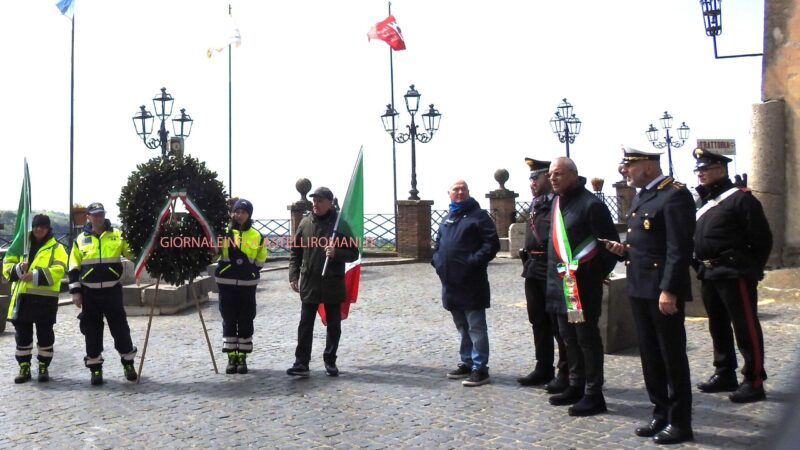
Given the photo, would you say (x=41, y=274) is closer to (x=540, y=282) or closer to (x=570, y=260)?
(x=540, y=282)

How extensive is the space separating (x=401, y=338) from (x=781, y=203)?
21.6ft

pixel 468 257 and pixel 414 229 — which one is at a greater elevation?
pixel 414 229

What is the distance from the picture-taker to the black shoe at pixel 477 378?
7.04 m

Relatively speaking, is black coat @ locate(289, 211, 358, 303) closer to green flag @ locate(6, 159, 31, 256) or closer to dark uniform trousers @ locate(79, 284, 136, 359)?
dark uniform trousers @ locate(79, 284, 136, 359)

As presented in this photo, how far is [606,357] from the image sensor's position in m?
8.09

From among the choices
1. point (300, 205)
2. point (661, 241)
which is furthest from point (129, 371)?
point (300, 205)

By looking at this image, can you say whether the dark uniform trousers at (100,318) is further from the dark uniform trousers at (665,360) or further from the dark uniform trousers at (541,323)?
the dark uniform trousers at (665,360)

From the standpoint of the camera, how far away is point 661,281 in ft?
16.7

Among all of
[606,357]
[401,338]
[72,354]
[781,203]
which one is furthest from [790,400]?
[781,203]

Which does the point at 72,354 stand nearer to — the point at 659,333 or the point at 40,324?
the point at 40,324

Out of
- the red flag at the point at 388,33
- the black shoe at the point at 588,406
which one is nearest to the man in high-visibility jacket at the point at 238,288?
the black shoe at the point at 588,406

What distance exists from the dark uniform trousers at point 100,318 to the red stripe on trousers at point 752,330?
5.34m

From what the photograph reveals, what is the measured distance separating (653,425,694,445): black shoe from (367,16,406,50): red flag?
24.0 m

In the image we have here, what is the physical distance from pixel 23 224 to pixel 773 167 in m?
10.4
